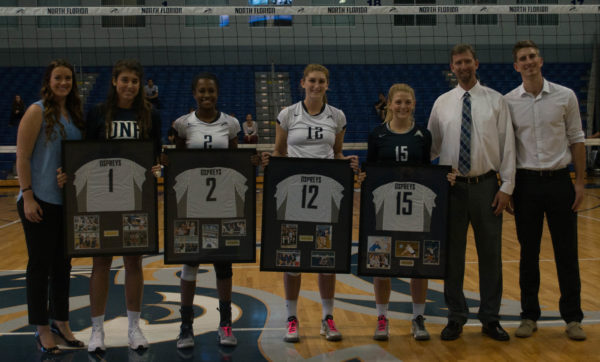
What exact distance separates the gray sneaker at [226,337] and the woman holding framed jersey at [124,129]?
1.55 feet

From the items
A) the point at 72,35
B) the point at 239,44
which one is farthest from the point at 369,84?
the point at 72,35

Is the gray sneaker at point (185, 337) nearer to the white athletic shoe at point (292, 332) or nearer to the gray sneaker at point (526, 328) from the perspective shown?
the white athletic shoe at point (292, 332)

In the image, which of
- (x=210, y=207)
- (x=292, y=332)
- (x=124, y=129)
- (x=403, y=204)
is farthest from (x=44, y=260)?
(x=403, y=204)

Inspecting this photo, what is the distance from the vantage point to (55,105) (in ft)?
11.6

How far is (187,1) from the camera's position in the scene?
59.3ft

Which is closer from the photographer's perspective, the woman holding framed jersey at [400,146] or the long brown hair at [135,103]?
the long brown hair at [135,103]

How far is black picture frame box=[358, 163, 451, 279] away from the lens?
374 cm

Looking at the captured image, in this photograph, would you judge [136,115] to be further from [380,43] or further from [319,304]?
[380,43]

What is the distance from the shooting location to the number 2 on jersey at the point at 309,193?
12.3ft

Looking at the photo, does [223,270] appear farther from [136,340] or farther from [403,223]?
[403,223]

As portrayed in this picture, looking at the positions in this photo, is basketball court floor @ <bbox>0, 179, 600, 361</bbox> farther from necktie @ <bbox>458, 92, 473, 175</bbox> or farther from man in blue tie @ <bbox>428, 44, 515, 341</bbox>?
necktie @ <bbox>458, 92, 473, 175</bbox>

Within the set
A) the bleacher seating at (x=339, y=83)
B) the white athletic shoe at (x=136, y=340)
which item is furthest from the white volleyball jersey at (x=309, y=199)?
the bleacher seating at (x=339, y=83)

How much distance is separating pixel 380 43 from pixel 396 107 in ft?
53.3

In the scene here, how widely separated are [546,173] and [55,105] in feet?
10.5
